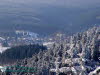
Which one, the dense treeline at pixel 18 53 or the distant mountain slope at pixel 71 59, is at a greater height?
the distant mountain slope at pixel 71 59

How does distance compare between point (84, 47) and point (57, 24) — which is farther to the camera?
point (57, 24)

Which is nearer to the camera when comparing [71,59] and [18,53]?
[71,59]

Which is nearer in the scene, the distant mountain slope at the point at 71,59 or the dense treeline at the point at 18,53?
the distant mountain slope at the point at 71,59

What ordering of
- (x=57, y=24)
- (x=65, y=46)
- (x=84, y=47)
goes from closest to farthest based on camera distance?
(x=84, y=47)
(x=65, y=46)
(x=57, y=24)

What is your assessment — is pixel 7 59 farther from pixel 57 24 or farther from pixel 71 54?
pixel 57 24

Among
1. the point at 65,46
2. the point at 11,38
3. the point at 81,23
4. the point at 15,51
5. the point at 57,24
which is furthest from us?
the point at 57,24

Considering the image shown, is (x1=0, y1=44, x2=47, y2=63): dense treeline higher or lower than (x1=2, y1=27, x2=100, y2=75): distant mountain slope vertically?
lower

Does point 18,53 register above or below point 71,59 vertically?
below

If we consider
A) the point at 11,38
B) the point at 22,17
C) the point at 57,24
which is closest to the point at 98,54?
the point at 11,38

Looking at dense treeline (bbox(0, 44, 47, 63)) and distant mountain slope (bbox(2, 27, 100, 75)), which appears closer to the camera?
distant mountain slope (bbox(2, 27, 100, 75))

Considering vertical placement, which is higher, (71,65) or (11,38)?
(71,65)

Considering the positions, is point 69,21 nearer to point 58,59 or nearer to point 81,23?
point 81,23
